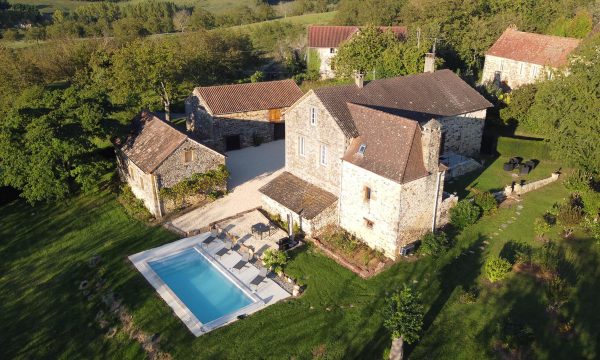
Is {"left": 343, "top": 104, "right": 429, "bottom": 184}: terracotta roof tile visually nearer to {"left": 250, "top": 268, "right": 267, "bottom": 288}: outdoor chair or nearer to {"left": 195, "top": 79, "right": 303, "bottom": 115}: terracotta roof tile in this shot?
{"left": 250, "top": 268, "right": 267, "bottom": 288}: outdoor chair

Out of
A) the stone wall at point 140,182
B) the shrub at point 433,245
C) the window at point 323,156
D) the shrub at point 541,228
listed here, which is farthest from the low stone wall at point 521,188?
the stone wall at point 140,182

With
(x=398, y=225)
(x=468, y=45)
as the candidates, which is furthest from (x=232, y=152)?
(x=468, y=45)

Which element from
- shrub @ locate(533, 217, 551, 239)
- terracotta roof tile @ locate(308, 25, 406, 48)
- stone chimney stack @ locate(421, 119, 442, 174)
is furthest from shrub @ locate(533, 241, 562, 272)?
terracotta roof tile @ locate(308, 25, 406, 48)

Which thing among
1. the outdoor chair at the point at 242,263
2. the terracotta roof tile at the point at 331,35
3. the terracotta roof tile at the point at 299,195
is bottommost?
the outdoor chair at the point at 242,263

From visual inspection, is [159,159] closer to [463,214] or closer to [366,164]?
[366,164]

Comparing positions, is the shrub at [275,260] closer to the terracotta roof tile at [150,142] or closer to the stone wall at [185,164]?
the stone wall at [185,164]
